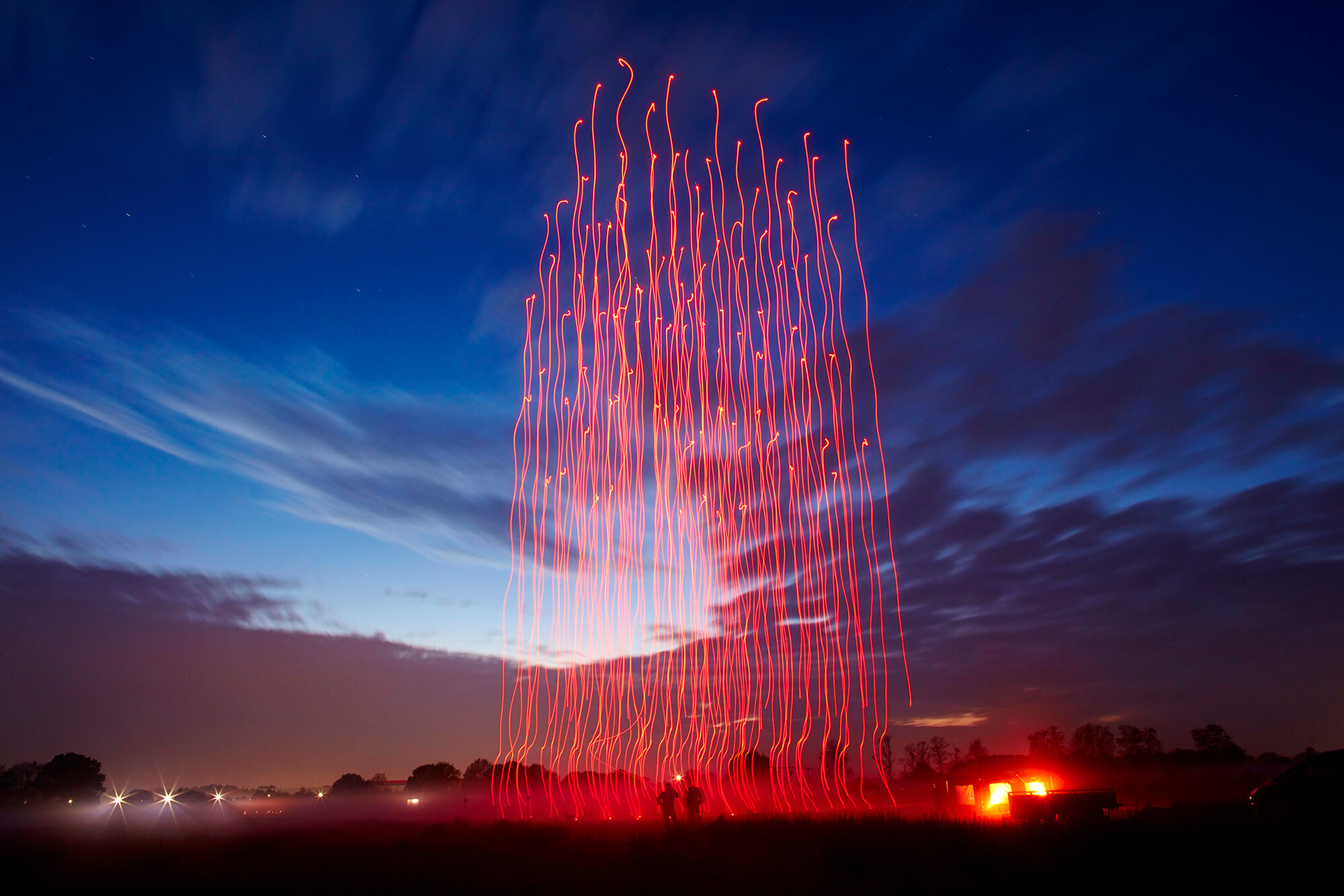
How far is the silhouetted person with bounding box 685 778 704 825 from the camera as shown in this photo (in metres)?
21.5

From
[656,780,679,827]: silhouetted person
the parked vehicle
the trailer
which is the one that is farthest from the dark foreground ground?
[656,780,679,827]: silhouetted person

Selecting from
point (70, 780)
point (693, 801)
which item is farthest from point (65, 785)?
point (693, 801)

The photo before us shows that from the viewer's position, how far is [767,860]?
14422mm

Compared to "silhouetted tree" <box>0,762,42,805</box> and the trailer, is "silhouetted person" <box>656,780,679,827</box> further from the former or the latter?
"silhouetted tree" <box>0,762,42,805</box>

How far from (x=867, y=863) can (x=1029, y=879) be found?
2590 mm

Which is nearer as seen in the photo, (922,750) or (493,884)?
(493,884)

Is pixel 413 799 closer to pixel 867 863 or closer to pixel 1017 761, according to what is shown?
pixel 1017 761

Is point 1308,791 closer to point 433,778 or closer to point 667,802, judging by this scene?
point 667,802

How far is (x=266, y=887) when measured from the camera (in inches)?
520

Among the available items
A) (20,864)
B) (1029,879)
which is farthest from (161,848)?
(1029,879)

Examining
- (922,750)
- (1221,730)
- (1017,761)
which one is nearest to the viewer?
(1017,761)

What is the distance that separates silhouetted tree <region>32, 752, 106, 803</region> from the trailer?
322 feet

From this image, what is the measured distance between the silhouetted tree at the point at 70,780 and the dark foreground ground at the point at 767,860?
8736cm

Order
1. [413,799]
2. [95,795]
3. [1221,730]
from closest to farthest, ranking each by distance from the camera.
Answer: [413,799] → [1221,730] → [95,795]
